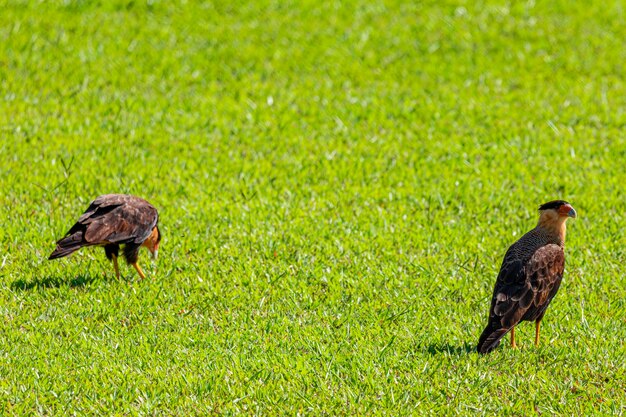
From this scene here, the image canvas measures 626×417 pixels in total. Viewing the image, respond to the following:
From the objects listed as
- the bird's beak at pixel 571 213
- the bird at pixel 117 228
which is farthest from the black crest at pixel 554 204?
the bird at pixel 117 228

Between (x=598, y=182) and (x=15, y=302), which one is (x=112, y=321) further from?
(x=598, y=182)

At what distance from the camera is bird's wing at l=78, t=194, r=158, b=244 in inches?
314

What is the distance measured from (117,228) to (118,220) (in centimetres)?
8

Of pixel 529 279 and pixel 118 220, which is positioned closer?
pixel 529 279

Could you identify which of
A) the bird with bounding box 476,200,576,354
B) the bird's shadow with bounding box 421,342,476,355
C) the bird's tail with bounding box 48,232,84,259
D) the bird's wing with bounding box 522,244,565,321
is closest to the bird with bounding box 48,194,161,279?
the bird's tail with bounding box 48,232,84,259

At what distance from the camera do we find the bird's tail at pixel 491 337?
688 cm

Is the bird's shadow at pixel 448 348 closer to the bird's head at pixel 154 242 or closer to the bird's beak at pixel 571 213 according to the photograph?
the bird's beak at pixel 571 213

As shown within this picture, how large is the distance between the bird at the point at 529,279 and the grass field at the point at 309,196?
34 cm

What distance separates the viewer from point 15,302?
7766 millimetres

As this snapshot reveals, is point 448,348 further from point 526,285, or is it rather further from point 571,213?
point 571,213

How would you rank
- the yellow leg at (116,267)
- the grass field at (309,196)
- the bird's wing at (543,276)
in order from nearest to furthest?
the grass field at (309,196) → the bird's wing at (543,276) → the yellow leg at (116,267)

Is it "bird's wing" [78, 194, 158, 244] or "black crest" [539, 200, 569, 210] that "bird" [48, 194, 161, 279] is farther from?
"black crest" [539, 200, 569, 210]

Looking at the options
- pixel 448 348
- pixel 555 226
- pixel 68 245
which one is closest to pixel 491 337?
pixel 448 348

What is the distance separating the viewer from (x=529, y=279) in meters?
7.29
